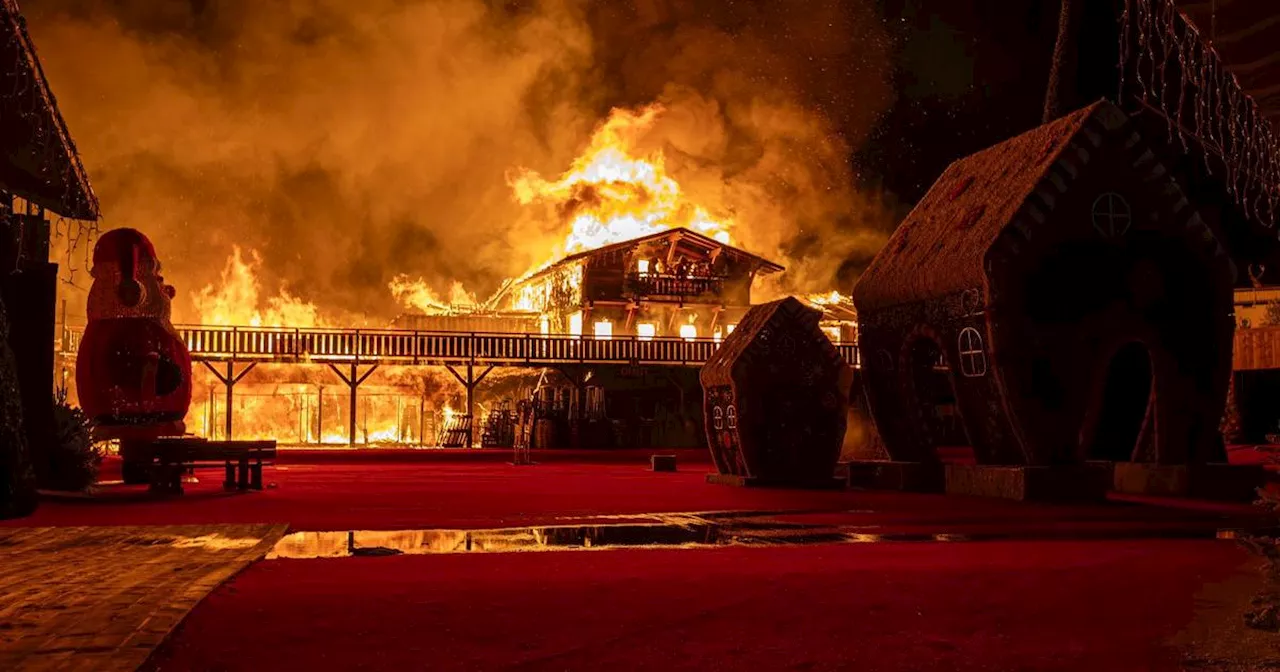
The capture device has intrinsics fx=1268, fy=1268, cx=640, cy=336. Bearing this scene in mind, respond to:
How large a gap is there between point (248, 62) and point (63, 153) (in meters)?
45.7

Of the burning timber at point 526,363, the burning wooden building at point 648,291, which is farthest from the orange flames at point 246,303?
the burning wooden building at point 648,291

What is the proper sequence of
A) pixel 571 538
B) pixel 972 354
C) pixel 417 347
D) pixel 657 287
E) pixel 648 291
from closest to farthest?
pixel 571 538, pixel 972 354, pixel 417 347, pixel 648 291, pixel 657 287

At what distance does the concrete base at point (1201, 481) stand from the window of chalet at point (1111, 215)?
11.0ft

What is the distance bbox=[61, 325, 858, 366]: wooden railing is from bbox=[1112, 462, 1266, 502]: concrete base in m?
25.6

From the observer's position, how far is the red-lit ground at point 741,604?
5848 millimetres

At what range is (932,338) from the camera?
1730cm

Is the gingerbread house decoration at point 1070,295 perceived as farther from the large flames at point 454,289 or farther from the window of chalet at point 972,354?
the large flames at point 454,289

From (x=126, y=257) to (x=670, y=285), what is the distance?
30.5 metres

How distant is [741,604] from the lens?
Result: 726 cm

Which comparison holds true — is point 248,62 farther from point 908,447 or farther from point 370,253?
point 908,447

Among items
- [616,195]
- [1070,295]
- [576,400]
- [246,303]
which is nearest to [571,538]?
[1070,295]

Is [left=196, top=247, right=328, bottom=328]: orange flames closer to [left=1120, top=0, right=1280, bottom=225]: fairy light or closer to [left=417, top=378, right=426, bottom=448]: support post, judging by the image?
[left=417, top=378, right=426, bottom=448]: support post

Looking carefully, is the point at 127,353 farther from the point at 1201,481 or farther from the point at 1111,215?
the point at 1201,481

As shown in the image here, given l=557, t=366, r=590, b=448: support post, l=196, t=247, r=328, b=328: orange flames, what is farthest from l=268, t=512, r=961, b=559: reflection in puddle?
l=196, t=247, r=328, b=328: orange flames
